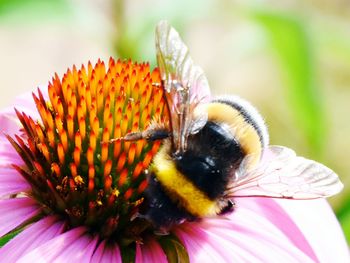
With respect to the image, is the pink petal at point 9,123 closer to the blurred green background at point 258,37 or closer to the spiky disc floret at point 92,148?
the spiky disc floret at point 92,148

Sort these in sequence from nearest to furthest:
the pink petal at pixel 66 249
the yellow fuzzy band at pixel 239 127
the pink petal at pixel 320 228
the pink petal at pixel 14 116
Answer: the pink petal at pixel 66 249 → the yellow fuzzy band at pixel 239 127 → the pink petal at pixel 320 228 → the pink petal at pixel 14 116

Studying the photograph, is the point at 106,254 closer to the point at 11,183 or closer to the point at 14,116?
the point at 11,183

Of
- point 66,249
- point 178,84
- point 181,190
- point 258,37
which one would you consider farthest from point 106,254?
point 258,37

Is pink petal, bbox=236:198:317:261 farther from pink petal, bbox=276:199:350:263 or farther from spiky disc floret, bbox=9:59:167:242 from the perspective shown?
spiky disc floret, bbox=9:59:167:242

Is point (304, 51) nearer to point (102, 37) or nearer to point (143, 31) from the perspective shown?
point (143, 31)

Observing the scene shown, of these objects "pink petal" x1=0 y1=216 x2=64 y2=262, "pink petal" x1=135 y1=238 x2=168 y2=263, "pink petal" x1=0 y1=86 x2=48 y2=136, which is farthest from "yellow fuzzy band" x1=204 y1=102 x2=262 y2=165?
"pink petal" x1=0 y1=86 x2=48 y2=136

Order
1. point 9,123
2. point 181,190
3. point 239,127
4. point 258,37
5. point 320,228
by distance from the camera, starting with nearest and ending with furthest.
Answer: point 181,190
point 239,127
point 320,228
point 9,123
point 258,37

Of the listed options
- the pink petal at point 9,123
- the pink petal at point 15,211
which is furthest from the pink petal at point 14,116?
the pink petal at point 15,211
